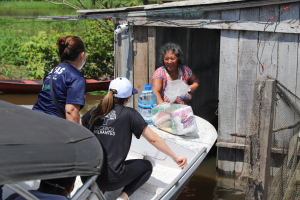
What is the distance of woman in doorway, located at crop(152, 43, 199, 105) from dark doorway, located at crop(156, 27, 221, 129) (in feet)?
6.06

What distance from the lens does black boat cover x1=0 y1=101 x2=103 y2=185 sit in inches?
77.5

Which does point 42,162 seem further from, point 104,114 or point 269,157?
point 269,157

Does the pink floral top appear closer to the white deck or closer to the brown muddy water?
the white deck

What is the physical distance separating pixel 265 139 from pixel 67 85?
1997 millimetres

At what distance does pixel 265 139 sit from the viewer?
3137mm

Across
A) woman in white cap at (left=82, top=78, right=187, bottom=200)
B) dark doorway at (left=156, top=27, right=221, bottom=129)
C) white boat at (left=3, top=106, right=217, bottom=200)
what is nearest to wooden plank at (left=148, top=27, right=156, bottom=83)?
dark doorway at (left=156, top=27, right=221, bottom=129)

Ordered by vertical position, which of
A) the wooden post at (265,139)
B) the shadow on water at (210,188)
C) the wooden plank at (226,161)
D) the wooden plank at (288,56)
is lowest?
the shadow on water at (210,188)

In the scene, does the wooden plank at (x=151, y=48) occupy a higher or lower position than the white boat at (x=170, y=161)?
higher

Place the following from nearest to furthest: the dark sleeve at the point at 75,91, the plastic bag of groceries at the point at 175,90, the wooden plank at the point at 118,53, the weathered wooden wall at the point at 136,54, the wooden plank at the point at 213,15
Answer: the dark sleeve at the point at 75,91 < the plastic bag of groceries at the point at 175,90 < the wooden plank at the point at 213,15 < the weathered wooden wall at the point at 136,54 < the wooden plank at the point at 118,53

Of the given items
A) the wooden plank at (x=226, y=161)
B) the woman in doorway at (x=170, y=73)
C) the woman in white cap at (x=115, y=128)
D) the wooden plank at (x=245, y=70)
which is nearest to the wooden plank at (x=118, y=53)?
the woman in doorway at (x=170, y=73)

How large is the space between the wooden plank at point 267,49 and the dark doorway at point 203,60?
2.38 m

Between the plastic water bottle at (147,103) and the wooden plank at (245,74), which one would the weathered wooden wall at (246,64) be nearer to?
the wooden plank at (245,74)

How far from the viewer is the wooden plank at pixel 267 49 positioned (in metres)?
4.62

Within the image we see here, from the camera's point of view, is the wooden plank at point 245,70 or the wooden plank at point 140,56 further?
the wooden plank at point 140,56
